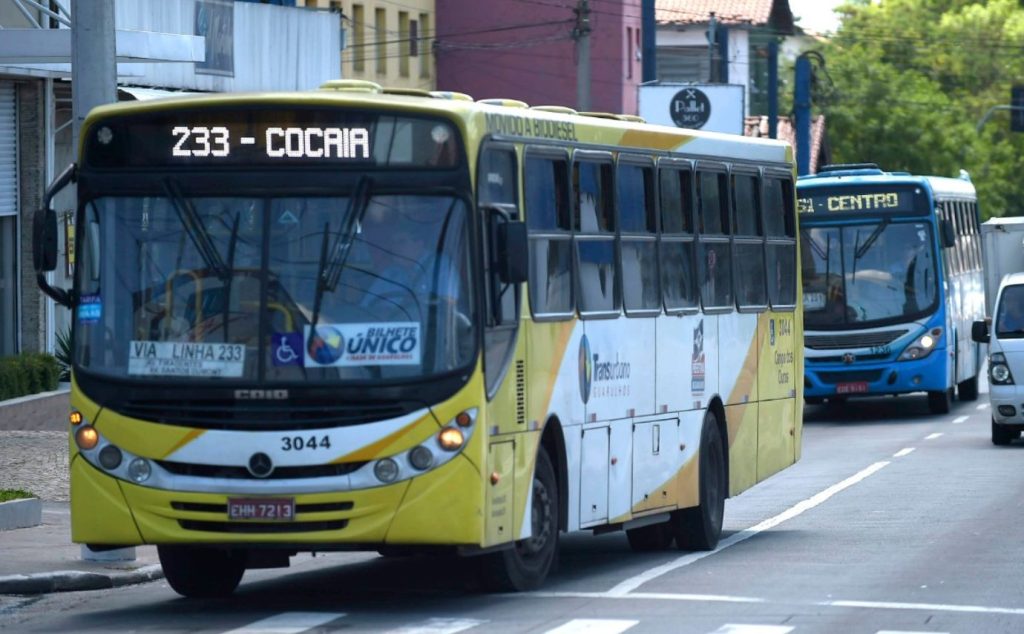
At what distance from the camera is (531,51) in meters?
70.2

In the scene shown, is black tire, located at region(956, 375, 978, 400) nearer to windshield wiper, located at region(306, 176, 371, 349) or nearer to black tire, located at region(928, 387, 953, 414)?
black tire, located at region(928, 387, 953, 414)

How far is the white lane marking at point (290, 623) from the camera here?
11531 millimetres

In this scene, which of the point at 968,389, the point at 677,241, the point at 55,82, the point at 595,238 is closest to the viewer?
the point at 595,238

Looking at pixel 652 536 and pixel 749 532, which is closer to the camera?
pixel 652 536

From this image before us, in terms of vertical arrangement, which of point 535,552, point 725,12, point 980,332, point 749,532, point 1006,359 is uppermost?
point 725,12

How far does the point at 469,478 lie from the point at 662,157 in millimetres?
4216

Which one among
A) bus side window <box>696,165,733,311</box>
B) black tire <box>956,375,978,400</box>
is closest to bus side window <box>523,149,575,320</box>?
bus side window <box>696,165,733,311</box>

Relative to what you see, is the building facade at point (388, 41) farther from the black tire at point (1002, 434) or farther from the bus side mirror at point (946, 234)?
the black tire at point (1002, 434)

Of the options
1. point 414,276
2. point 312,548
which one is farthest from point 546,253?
point 312,548

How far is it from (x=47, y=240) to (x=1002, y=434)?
53.3 feet

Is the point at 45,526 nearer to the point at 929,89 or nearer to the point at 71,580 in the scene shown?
the point at 71,580

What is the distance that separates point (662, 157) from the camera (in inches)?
607

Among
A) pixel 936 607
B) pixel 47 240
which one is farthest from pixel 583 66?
pixel 47 240

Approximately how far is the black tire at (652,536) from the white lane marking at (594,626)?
14.5ft
